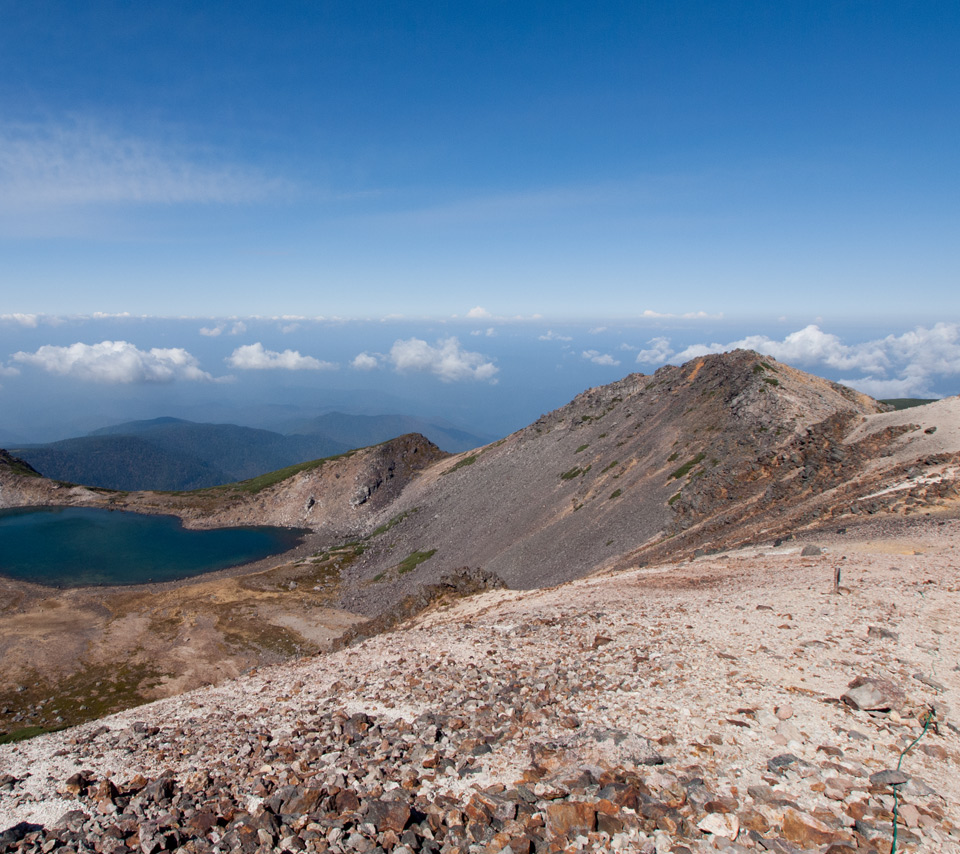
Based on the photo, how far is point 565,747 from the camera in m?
9.95

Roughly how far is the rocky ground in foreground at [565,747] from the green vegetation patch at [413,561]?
42819mm

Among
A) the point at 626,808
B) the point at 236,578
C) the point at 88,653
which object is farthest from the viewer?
the point at 236,578

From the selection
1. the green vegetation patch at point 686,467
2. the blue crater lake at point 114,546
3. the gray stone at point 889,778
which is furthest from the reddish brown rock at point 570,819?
the blue crater lake at point 114,546

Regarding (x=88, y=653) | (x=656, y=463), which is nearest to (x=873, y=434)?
(x=656, y=463)

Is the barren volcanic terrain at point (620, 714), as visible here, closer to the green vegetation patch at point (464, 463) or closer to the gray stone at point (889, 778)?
the gray stone at point (889, 778)

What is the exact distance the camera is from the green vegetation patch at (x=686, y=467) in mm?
48031

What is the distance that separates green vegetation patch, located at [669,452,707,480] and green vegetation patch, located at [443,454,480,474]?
42.4 meters

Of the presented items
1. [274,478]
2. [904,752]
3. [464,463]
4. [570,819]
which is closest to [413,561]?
[464,463]

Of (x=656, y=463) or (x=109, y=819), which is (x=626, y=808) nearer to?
(x=109, y=819)

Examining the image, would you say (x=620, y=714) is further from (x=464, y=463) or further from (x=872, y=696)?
(x=464, y=463)

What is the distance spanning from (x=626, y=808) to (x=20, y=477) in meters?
150

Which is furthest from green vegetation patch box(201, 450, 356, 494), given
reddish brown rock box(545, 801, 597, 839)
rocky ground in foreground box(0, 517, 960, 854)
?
reddish brown rock box(545, 801, 597, 839)

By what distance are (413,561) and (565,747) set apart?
172ft

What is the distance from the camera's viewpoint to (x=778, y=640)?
13938 mm
